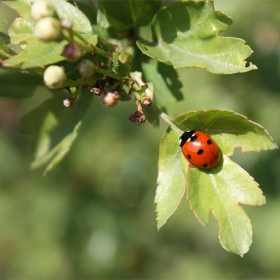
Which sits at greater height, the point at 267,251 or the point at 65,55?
the point at 65,55

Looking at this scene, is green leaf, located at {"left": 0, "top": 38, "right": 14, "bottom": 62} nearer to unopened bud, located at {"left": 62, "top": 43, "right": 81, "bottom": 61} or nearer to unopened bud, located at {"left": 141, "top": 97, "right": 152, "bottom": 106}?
unopened bud, located at {"left": 62, "top": 43, "right": 81, "bottom": 61}

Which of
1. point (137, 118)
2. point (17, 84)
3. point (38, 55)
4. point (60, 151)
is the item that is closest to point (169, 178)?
point (137, 118)

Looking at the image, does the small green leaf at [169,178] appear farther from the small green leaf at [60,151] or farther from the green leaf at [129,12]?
the green leaf at [129,12]

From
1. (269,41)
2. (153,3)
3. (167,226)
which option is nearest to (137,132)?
(167,226)

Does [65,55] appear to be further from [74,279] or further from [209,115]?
[74,279]

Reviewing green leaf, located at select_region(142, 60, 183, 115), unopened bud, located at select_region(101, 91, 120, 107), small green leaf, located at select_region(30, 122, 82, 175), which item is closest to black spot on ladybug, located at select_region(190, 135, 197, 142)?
green leaf, located at select_region(142, 60, 183, 115)
